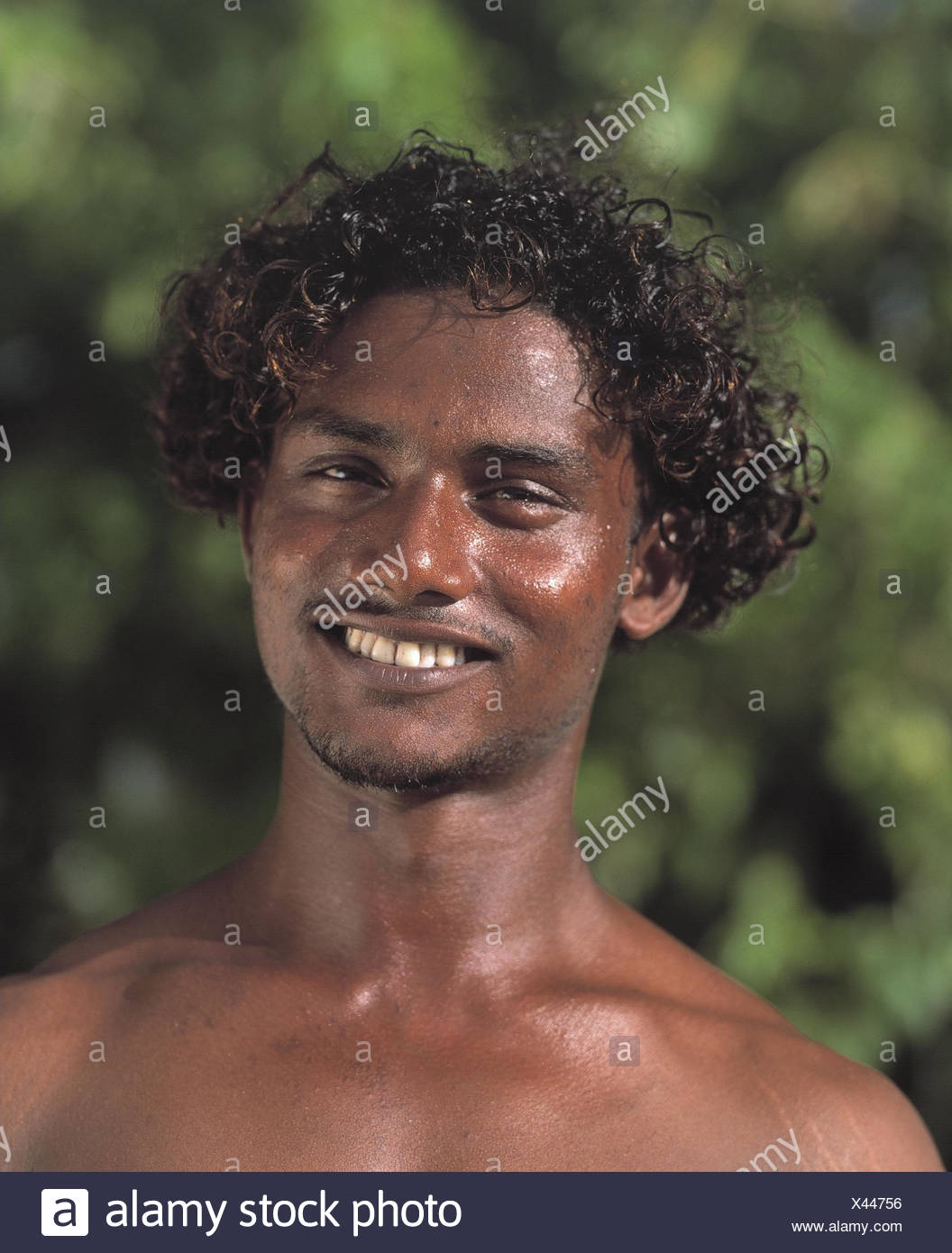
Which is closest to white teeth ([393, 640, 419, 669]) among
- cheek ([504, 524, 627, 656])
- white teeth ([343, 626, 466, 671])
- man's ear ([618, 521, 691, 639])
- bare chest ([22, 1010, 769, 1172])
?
white teeth ([343, 626, 466, 671])

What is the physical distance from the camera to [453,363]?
1.63 metres

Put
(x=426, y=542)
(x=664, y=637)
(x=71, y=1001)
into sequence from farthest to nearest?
1. (x=664, y=637)
2. (x=71, y=1001)
3. (x=426, y=542)

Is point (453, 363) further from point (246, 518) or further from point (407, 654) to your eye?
point (246, 518)

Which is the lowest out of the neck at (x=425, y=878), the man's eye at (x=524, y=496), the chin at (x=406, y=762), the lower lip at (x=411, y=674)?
the neck at (x=425, y=878)

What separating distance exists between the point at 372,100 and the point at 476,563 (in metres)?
1.13

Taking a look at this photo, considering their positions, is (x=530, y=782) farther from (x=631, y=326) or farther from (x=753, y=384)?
(x=753, y=384)

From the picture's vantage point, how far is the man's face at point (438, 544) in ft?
5.29

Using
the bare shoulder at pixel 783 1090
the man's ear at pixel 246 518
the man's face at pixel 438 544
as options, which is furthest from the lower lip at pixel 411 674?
the bare shoulder at pixel 783 1090

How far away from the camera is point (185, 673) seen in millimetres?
2691

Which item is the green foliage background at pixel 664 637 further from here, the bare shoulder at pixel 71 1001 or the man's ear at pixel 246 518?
the bare shoulder at pixel 71 1001

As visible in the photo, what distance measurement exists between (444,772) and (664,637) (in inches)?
39.0

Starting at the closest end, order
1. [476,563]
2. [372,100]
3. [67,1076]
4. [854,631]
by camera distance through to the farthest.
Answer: [476,563] → [67,1076] → [372,100] → [854,631]

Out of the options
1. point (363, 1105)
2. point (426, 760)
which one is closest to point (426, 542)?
point (426, 760)

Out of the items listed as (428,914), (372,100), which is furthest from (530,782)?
(372,100)
